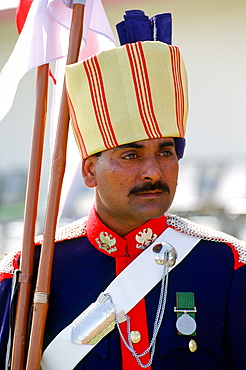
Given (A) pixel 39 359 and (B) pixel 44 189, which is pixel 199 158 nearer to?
(B) pixel 44 189

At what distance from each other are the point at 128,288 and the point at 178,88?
0.76 m

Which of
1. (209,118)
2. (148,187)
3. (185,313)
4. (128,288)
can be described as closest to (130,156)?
(148,187)

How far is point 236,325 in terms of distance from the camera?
2.68 metres

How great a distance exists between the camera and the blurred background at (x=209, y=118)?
5266 millimetres

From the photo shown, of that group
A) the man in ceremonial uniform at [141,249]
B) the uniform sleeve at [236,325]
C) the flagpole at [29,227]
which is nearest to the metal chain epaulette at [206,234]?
the man in ceremonial uniform at [141,249]

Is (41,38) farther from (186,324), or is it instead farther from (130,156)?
(186,324)

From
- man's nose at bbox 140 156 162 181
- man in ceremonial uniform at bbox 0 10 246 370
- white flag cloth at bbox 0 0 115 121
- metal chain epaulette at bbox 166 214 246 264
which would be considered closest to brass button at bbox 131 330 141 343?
man in ceremonial uniform at bbox 0 10 246 370

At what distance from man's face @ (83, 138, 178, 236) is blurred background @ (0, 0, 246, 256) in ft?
7.85

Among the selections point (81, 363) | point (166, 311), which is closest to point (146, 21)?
point (166, 311)

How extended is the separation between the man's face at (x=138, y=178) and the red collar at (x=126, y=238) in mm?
84

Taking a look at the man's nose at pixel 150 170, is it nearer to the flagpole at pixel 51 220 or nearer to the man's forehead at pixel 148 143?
the man's forehead at pixel 148 143

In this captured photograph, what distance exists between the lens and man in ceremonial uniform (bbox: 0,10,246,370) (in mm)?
2660

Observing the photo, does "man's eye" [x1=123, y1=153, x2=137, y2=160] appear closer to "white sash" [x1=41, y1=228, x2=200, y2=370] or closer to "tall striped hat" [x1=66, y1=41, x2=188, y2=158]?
"tall striped hat" [x1=66, y1=41, x2=188, y2=158]

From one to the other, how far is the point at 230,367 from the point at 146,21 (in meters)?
1.30
